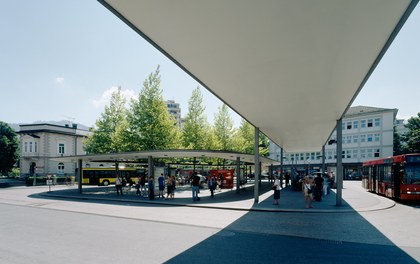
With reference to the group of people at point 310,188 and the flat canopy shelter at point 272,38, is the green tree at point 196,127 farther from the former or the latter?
the flat canopy shelter at point 272,38

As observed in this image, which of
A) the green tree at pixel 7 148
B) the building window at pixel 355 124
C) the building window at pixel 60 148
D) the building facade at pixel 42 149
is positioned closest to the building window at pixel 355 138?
the building window at pixel 355 124

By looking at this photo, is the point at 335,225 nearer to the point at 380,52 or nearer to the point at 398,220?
the point at 398,220

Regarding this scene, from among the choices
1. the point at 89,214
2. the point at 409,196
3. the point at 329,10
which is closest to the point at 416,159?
the point at 409,196

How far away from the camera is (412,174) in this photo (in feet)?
52.3

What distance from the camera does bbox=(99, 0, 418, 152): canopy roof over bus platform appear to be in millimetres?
4887

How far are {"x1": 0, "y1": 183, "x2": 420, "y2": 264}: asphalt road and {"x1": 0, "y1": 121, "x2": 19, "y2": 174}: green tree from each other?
146 feet

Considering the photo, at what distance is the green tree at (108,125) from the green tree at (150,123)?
4.80 meters

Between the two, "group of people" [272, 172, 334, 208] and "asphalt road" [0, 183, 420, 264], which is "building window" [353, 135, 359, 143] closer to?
"group of people" [272, 172, 334, 208]

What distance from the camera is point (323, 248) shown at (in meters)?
7.39

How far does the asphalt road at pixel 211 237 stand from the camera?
665 centimetres

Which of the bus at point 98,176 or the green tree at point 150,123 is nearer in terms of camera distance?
the green tree at point 150,123

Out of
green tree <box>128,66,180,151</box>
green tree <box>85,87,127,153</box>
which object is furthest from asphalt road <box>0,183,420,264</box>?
green tree <box>85,87,127,153</box>

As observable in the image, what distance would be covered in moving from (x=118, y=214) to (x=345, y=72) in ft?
38.8

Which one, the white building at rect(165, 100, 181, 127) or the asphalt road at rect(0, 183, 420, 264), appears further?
the white building at rect(165, 100, 181, 127)
